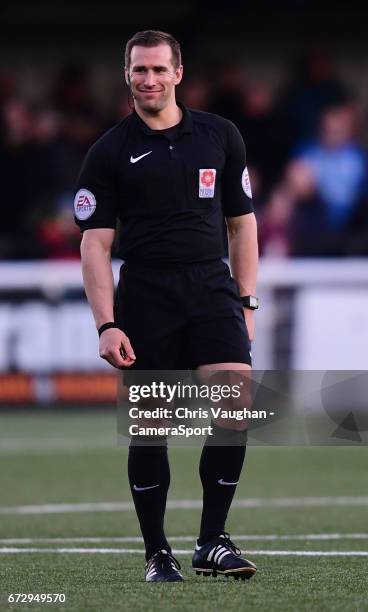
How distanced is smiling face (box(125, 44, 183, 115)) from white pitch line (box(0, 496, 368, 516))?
11.5 feet

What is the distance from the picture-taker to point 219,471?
18.8 ft

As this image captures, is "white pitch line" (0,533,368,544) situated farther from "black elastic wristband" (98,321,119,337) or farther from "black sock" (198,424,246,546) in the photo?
"black elastic wristband" (98,321,119,337)

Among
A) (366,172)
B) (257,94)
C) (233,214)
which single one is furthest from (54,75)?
(233,214)

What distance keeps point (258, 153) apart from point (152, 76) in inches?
431

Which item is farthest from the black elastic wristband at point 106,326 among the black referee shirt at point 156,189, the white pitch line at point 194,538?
the white pitch line at point 194,538

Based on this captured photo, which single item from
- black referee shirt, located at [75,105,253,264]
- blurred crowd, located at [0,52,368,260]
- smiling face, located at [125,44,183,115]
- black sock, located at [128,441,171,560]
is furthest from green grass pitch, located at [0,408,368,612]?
blurred crowd, located at [0,52,368,260]

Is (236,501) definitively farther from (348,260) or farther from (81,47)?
(81,47)

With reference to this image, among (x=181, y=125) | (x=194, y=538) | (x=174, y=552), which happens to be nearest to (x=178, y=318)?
(x=181, y=125)

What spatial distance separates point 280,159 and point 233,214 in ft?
35.1

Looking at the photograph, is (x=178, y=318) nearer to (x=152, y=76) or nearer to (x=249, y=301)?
(x=249, y=301)

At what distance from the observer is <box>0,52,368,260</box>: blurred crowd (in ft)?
50.3

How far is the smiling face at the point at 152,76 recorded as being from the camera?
5566 millimetres

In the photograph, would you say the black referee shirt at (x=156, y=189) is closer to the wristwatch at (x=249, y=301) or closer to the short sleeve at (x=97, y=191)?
the short sleeve at (x=97, y=191)

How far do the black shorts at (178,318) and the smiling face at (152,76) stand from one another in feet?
1.97
